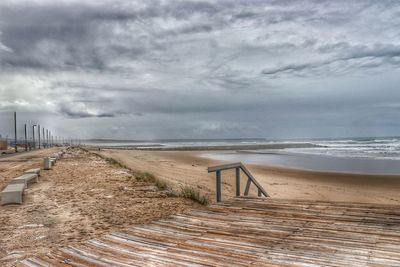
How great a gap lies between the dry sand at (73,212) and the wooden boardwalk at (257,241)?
1455mm

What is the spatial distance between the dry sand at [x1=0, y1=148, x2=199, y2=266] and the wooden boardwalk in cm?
146

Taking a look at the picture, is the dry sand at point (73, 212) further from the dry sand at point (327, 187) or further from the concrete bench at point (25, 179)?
the dry sand at point (327, 187)

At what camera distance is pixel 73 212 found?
8469 mm

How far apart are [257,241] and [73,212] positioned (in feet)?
17.9

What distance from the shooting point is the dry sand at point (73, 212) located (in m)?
6.13

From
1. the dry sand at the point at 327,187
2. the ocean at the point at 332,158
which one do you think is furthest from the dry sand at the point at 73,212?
the ocean at the point at 332,158

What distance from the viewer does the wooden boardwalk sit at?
13.6 feet

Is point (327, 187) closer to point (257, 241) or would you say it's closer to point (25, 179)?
point (257, 241)

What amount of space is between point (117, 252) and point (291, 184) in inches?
565

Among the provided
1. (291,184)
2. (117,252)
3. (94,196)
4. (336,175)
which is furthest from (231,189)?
(117,252)

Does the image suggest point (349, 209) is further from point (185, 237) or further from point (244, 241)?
point (185, 237)

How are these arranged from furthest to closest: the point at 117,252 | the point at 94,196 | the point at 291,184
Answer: the point at 291,184 → the point at 94,196 → the point at 117,252

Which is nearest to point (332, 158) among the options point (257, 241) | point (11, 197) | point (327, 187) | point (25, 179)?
point (327, 187)

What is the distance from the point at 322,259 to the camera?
405 centimetres
